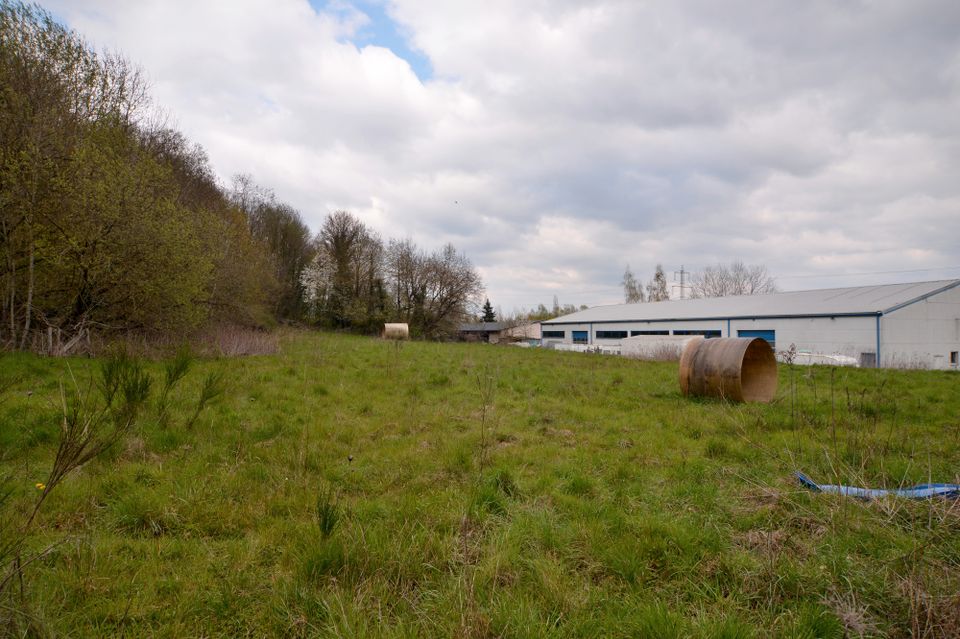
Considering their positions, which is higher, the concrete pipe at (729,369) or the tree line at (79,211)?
the tree line at (79,211)

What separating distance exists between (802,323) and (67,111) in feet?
117

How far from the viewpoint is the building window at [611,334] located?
137 ft

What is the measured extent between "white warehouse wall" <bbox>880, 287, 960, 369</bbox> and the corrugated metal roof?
0.63 meters

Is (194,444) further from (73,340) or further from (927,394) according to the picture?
(927,394)

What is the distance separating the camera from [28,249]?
11336 mm

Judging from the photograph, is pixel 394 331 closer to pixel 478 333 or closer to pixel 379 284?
pixel 379 284

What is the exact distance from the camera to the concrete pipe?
8.83 metres

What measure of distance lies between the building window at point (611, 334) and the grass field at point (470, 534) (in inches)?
1402

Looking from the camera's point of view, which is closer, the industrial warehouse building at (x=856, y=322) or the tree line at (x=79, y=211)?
the tree line at (x=79, y=211)

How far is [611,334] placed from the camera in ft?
142

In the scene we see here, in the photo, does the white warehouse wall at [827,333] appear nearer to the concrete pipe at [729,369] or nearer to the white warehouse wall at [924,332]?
the white warehouse wall at [924,332]

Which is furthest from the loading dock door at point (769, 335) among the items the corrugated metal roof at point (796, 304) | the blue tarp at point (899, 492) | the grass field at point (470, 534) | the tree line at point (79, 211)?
the tree line at point (79, 211)

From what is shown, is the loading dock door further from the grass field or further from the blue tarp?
the blue tarp

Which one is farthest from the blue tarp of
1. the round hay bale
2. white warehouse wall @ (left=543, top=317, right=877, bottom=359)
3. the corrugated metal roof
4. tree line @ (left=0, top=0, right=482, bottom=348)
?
the round hay bale
